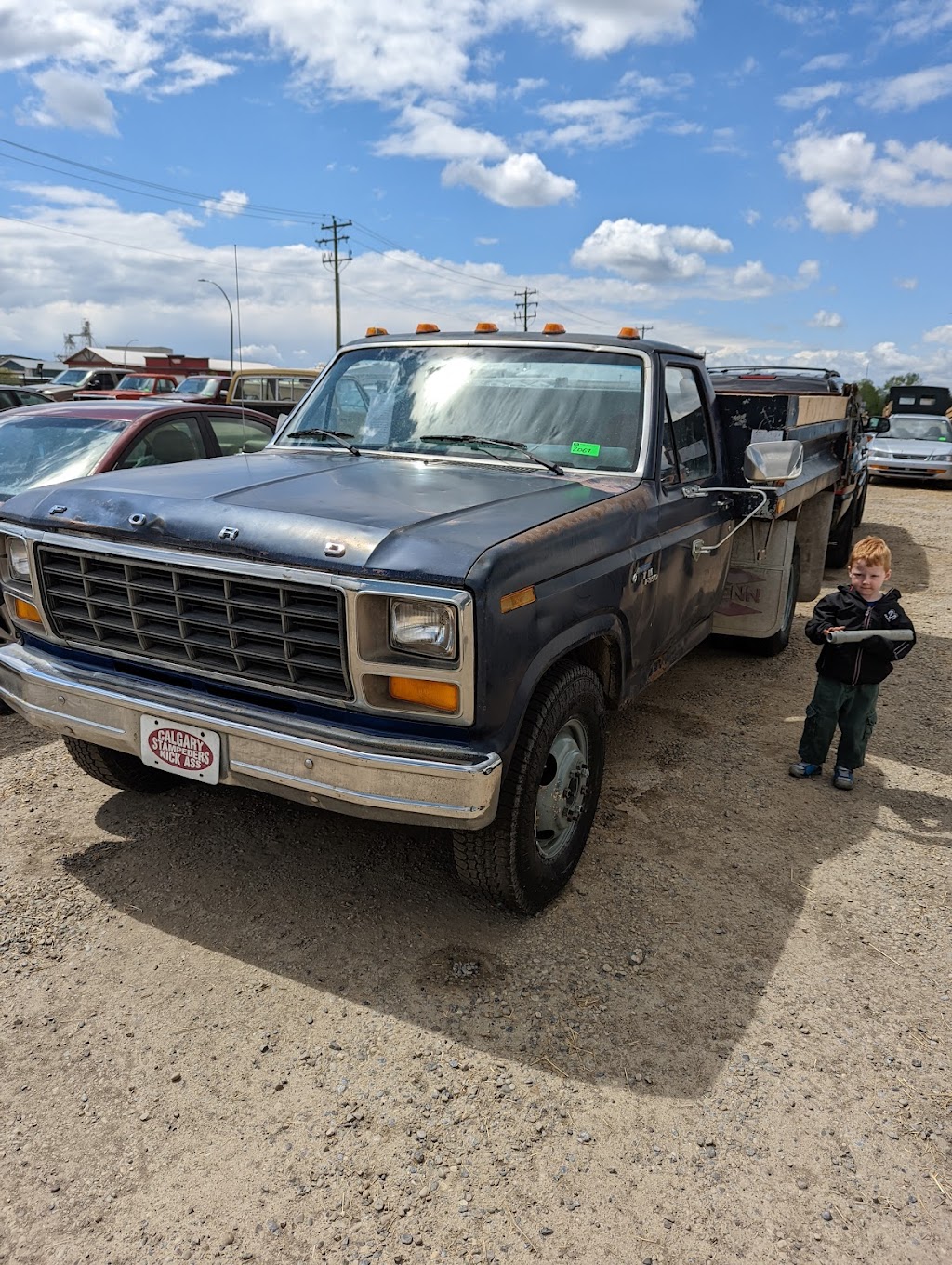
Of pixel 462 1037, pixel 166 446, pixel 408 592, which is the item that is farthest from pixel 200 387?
pixel 462 1037

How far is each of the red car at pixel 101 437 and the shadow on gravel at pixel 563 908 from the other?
2775 mm

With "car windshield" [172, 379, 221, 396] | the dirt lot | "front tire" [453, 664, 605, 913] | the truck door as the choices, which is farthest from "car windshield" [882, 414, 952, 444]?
"front tire" [453, 664, 605, 913]

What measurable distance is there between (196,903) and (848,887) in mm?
2530

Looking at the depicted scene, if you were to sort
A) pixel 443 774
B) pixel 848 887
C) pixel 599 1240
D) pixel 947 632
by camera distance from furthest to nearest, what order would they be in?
pixel 947 632 < pixel 848 887 < pixel 443 774 < pixel 599 1240

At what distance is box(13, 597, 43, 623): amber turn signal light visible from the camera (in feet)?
11.3

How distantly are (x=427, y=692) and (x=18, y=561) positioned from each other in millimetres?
1845

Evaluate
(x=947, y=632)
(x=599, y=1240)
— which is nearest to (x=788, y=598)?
(x=947, y=632)

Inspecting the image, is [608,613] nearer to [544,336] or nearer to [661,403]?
[661,403]

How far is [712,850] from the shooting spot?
3883mm

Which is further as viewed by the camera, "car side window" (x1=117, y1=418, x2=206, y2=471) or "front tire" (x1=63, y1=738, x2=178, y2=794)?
"car side window" (x1=117, y1=418, x2=206, y2=471)

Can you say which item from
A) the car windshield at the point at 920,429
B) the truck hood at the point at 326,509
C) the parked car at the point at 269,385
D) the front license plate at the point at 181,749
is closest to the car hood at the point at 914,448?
the car windshield at the point at 920,429

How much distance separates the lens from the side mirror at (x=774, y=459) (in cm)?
405

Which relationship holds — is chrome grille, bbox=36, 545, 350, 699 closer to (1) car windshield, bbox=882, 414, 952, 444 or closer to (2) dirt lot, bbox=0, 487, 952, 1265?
(2) dirt lot, bbox=0, 487, 952, 1265

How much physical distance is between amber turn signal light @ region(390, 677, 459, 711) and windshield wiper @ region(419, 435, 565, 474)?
4.54 feet
